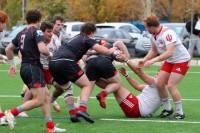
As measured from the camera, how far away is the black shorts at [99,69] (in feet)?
38.3

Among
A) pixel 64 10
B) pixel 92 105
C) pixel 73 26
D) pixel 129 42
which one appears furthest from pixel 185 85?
pixel 64 10

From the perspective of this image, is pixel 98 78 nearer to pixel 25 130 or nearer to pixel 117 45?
pixel 117 45

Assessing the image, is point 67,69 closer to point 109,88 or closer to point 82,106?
point 82,106

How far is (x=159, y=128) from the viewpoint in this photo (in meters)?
10.2

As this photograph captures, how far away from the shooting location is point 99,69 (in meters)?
11.7

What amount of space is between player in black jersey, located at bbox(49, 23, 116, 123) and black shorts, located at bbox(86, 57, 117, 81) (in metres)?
0.72

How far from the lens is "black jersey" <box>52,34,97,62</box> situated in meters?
10.9

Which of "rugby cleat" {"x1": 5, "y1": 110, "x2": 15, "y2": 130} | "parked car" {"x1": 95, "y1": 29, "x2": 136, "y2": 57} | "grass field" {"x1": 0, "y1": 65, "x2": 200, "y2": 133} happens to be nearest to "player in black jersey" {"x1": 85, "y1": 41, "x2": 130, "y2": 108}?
"grass field" {"x1": 0, "y1": 65, "x2": 200, "y2": 133}

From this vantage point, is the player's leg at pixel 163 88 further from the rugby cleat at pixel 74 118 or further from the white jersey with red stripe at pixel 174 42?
the rugby cleat at pixel 74 118

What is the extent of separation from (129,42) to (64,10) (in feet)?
34.0

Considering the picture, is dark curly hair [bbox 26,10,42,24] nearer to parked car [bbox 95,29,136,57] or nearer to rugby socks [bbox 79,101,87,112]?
rugby socks [bbox 79,101,87,112]

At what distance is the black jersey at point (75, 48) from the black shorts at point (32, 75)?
1.00 metres

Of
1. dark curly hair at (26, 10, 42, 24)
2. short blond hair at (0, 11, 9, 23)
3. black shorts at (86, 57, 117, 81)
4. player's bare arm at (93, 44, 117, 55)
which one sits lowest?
black shorts at (86, 57, 117, 81)

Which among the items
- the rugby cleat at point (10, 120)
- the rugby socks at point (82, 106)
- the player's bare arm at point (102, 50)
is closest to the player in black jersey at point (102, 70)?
the rugby socks at point (82, 106)
